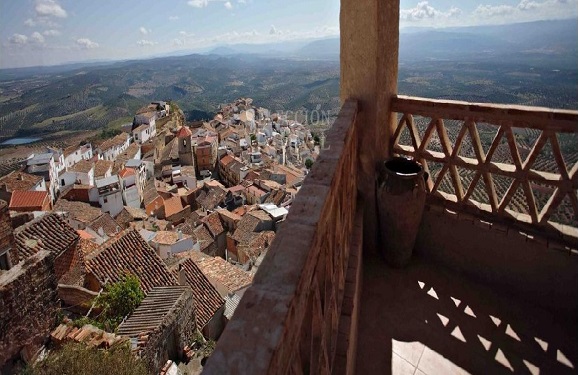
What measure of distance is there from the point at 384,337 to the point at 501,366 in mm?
796

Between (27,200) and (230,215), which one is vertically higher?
(27,200)

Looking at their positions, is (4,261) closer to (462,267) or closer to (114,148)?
(462,267)

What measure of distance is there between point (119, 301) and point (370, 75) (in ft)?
28.3

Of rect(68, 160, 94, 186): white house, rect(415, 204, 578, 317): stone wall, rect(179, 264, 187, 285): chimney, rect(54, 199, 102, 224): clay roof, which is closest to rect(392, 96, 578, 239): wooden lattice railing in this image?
rect(415, 204, 578, 317): stone wall

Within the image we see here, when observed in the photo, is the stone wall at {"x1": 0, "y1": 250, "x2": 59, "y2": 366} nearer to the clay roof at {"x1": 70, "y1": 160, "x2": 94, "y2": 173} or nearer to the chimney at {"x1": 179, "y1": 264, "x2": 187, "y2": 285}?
the chimney at {"x1": 179, "y1": 264, "x2": 187, "y2": 285}

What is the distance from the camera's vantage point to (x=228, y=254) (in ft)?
77.7

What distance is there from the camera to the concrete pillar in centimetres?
319

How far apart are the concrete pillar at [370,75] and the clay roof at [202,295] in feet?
29.1

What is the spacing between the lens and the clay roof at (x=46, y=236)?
31.8 ft

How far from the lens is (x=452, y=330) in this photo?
296 cm

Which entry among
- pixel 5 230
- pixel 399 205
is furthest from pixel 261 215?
pixel 399 205

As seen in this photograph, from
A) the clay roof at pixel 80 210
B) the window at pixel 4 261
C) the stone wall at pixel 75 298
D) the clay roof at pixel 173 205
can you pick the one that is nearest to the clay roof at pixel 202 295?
the stone wall at pixel 75 298

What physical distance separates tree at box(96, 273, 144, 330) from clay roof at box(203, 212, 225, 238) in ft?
45.7

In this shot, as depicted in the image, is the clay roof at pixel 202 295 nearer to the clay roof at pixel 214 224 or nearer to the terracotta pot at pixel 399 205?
the terracotta pot at pixel 399 205
